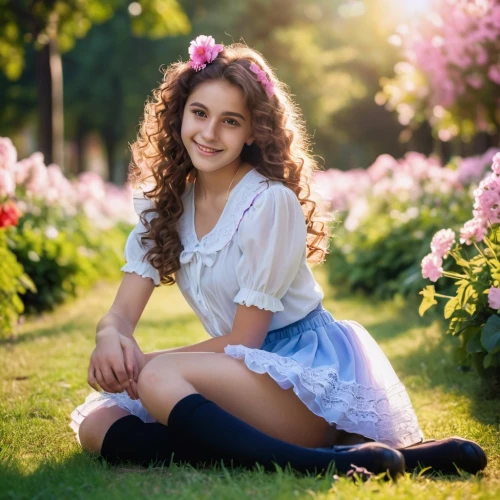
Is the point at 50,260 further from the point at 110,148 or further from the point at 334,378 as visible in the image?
the point at 110,148

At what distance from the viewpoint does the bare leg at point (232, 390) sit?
8.95 ft

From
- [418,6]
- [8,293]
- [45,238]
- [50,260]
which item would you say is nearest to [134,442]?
[8,293]

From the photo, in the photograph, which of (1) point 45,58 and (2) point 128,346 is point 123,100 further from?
(2) point 128,346

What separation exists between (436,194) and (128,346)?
568 cm

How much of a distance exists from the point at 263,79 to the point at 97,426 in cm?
145

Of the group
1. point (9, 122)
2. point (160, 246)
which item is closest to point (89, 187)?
point (160, 246)

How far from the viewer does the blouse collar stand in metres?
3.06

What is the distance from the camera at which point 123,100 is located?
83.9ft

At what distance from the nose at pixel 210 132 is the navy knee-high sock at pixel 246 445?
0.99m

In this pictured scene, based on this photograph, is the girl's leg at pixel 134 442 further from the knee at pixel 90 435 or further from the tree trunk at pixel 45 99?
the tree trunk at pixel 45 99

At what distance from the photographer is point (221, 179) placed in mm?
3242

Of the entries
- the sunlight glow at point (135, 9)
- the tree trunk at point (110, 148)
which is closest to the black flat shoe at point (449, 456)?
the sunlight glow at point (135, 9)

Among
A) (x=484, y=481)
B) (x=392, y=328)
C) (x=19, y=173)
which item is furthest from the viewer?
(x=19, y=173)

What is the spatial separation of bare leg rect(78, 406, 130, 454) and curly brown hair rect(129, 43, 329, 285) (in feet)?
1.87
